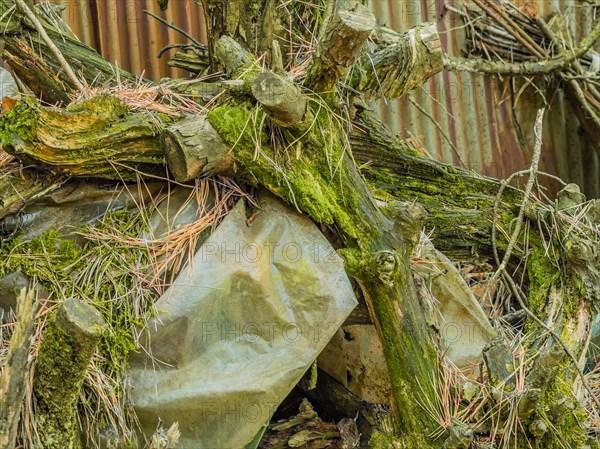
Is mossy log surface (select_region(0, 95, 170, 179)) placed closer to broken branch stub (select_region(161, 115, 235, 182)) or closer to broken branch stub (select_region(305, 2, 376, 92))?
broken branch stub (select_region(161, 115, 235, 182))

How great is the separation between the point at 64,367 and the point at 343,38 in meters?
1.37

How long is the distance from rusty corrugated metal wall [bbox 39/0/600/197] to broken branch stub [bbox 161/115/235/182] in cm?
165

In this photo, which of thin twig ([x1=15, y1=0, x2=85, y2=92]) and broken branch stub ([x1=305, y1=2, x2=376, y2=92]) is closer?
broken branch stub ([x1=305, y1=2, x2=376, y2=92])

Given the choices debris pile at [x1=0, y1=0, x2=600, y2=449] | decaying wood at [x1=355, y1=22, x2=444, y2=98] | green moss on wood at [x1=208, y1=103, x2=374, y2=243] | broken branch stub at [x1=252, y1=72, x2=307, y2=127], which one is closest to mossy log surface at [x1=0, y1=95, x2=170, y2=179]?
debris pile at [x1=0, y1=0, x2=600, y2=449]

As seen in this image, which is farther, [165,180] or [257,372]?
[165,180]

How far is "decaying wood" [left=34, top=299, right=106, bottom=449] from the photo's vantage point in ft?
7.62

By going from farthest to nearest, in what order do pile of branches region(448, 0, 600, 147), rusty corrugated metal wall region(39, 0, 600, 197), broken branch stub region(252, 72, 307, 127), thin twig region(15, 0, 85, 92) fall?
pile of branches region(448, 0, 600, 147) < rusty corrugated metal wall region(39, 0, 600, 197) < thin twig region(15, 0, 85, 92) < broken branch stub region(252, 72, 307, 127)

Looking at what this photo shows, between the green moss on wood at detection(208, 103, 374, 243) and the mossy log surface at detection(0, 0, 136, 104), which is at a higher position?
the mossy log surface at detection(0, 0, 136, 104)

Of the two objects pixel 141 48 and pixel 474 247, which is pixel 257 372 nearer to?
pixel 474 247

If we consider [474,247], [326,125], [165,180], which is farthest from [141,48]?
Answer: [474,247]

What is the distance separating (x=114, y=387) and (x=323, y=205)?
0.99 meters

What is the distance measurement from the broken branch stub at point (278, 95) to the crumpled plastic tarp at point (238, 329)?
466 millimetres

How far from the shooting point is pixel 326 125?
3.06 metres

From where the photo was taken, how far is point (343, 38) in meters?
2.65
